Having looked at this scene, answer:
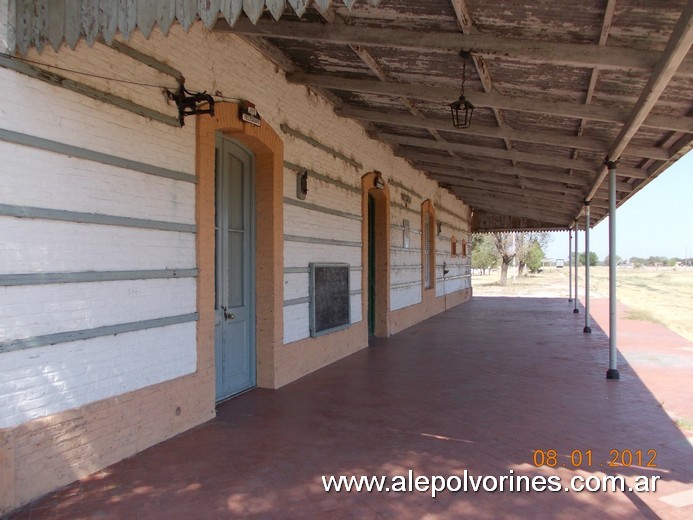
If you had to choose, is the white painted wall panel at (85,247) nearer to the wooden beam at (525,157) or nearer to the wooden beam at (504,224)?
the wooden beam at (525,157)

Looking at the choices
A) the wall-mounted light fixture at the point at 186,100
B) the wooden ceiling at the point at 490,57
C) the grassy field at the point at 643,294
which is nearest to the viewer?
the wooden ceiling at the point at 490,57

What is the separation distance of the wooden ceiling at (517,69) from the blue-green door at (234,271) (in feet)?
4.57

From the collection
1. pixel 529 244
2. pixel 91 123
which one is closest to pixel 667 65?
pixel 91 123

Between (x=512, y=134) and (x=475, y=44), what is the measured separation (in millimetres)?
3024

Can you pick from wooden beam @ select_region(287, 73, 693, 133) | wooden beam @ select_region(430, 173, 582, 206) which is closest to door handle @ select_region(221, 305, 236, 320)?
wooden beam @ select_region(287, 73, 693, 133)

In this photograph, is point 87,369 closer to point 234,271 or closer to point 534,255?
point 234,271

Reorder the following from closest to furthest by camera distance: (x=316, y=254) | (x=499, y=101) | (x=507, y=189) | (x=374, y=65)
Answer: (x=374, y=65)
(x=499, y=101)
(x=316, y=254)
(x=507, y=189)

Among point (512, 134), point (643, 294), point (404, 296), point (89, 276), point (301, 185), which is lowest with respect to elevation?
point (643, 294)

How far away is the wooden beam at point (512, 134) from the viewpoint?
6.77 metres

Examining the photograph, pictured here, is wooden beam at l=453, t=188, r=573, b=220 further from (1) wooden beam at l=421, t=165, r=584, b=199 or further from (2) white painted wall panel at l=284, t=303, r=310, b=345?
(2) white painted wall panel at l=284, t=303, r=310, b=345

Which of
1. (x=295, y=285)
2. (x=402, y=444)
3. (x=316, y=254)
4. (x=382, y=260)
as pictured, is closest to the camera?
(x=402, y=444)

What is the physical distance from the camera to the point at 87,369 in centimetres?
370
